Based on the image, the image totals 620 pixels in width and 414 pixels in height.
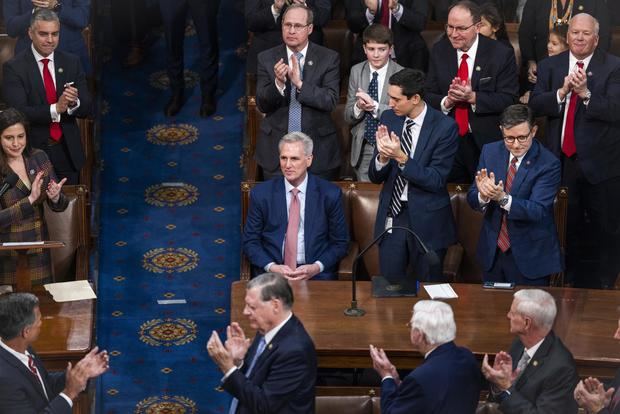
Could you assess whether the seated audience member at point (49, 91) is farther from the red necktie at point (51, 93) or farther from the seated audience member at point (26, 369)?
the seated audience member at point (26, 369)

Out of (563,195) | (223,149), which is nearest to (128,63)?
(223,149)

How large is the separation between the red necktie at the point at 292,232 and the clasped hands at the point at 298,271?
0.08 metres

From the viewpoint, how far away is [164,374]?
6648 mm

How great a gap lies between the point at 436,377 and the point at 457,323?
0.91 metres

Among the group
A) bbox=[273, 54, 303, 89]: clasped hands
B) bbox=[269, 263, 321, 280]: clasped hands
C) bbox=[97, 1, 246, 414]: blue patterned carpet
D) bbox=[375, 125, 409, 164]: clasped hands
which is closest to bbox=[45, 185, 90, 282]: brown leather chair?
bbox=[97, 1, 246, 414]: blue patterned carpet

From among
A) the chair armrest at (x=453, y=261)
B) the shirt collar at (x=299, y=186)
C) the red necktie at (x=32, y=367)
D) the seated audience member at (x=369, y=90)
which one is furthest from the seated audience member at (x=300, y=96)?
the red necktie at (x=32, y=367)

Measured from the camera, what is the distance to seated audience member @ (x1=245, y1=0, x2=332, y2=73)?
779 cm

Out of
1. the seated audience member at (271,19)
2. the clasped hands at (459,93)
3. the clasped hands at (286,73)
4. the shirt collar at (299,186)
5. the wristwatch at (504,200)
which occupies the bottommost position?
the shirt collar at (299,186)

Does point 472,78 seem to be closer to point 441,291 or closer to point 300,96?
point 300,96

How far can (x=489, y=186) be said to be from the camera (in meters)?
5.96

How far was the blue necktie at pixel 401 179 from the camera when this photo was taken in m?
6.24

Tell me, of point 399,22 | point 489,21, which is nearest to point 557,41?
point 489,21

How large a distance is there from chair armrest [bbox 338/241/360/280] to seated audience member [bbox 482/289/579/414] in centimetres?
146

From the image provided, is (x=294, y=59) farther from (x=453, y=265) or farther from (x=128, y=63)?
(x=128, y=63)
